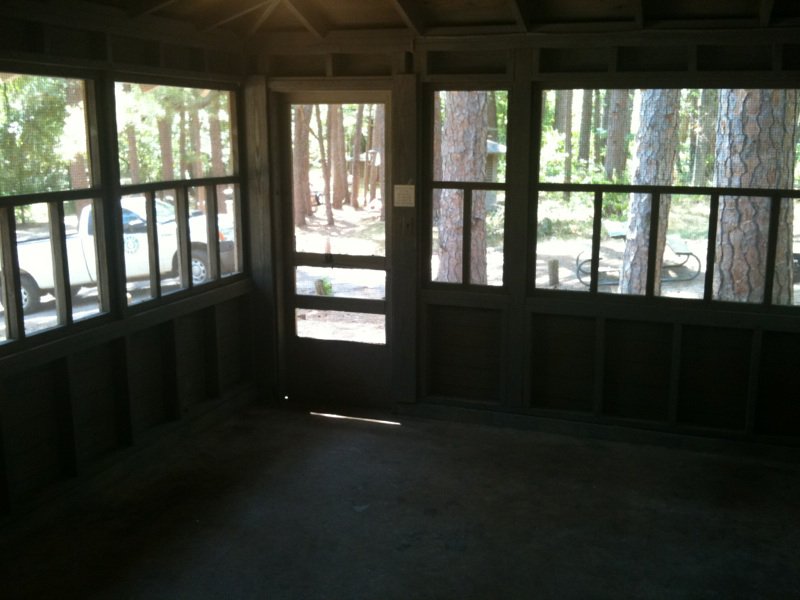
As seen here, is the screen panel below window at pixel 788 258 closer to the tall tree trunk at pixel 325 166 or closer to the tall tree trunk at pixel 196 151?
the tall tree trunk at pixel 325 166

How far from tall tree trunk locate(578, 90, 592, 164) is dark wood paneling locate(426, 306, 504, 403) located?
1295 millimetres

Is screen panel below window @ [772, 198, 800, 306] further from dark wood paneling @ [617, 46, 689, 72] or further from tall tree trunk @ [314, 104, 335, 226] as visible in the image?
tall tree trunk @ [314, 104, 335, 226]

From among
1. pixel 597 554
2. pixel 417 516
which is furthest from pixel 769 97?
pixel 417 516

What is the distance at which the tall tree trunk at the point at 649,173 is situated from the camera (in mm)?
5141

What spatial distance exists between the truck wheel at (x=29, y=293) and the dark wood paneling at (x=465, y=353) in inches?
108

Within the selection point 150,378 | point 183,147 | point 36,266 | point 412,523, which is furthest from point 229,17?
point 412,523

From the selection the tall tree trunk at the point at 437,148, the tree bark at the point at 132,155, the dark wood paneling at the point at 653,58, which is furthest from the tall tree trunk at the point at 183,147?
the dark wood paneling at the point at 653,58

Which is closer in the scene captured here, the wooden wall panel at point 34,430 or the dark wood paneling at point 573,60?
the wooden wall panel at point 34,430

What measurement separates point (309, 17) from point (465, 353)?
2.62 metres

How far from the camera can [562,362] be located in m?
5.77

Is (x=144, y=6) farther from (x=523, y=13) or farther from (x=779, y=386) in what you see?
(x=779, y=386)

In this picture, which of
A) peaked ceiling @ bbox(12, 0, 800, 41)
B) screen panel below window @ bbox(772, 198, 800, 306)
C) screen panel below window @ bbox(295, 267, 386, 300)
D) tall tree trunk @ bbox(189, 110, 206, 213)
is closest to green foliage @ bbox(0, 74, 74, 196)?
peaked ceiling @ bbox(12, 0, 800, 41)

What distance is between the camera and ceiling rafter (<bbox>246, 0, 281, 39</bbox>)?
5440 mm

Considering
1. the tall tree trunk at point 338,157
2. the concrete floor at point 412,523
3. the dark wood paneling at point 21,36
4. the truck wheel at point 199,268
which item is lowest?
the concrete floor at point 412,523
